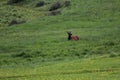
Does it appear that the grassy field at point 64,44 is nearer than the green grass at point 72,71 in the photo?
No

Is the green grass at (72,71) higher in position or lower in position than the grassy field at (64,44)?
higher

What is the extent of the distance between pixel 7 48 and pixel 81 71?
21.8 metres

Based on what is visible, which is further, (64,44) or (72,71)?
(64,44)

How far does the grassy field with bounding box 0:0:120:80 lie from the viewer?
41062 millimetres

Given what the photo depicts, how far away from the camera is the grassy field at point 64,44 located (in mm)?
41062

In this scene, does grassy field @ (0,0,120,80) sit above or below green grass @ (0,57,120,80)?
below

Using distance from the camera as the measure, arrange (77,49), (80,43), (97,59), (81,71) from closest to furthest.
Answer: (81,71) < (97,59) < (77,49) < (80,43)

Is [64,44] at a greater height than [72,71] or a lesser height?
lesser

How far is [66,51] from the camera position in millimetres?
55938

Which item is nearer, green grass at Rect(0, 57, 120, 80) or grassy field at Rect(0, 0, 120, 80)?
green grass at Rect(0, 57, 120, 80)

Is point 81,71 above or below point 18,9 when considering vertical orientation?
above

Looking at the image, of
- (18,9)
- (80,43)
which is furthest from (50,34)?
(18,9)

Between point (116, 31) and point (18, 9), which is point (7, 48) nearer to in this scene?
point (116, 31)

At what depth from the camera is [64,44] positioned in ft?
197
